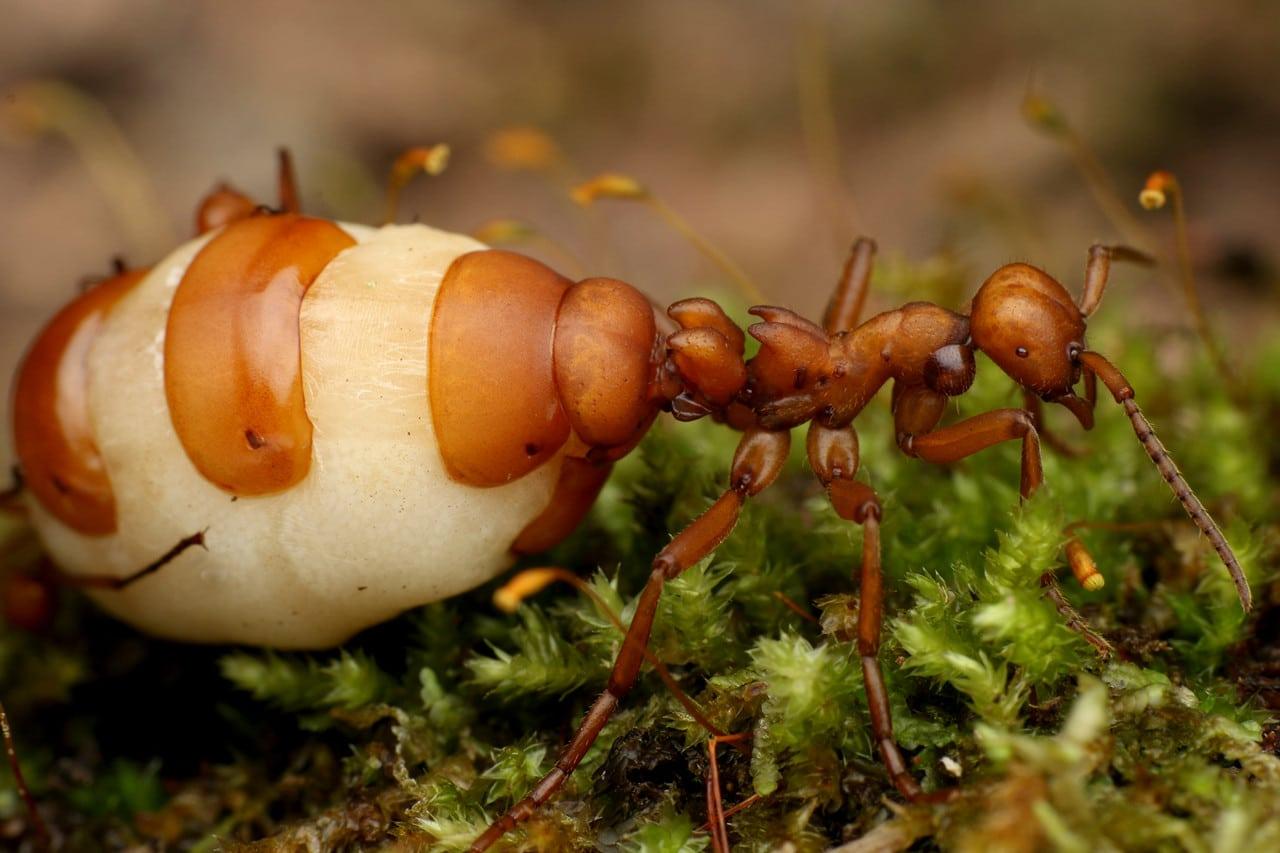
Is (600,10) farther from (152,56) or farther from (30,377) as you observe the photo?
(30,377)

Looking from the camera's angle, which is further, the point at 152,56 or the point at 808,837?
the point at 152,56

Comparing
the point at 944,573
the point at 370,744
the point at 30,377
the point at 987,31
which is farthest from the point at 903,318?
the point at 987,31

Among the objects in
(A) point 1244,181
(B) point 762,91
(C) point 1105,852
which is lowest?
(C) point 1105,852

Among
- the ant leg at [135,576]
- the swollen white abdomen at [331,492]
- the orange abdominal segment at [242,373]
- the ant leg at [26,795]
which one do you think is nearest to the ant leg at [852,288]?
the swollen white abdomen at [331,492]

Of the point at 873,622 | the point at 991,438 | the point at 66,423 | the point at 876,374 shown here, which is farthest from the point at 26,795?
the point at 991,438

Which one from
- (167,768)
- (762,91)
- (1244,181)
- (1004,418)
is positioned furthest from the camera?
(762,91)

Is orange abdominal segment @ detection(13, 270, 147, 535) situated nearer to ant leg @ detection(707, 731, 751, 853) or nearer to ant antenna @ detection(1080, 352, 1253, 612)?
ant leg @ detection(707, 731, 751, 853)

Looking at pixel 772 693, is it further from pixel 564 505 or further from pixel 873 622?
pixel 564 505
